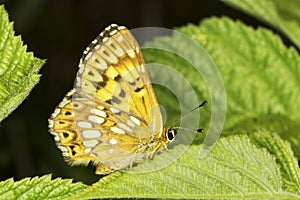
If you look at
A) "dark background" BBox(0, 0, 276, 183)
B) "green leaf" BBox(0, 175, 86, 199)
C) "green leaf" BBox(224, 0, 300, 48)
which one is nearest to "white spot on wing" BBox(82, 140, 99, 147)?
"green leaf" BBox(0, 175, 86, 199)

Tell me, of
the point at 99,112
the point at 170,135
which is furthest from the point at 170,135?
the point at 99,112

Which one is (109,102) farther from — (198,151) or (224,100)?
(224,100)

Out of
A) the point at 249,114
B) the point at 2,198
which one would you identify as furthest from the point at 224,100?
the point at 2,198

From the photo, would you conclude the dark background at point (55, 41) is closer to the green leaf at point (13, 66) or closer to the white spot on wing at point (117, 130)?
the white spot on wing at point (117, 130)

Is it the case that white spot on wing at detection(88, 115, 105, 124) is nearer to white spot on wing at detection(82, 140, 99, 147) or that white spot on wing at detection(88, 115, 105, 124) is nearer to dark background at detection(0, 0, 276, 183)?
white spot on wing at detection(82, 140, 99, 147)

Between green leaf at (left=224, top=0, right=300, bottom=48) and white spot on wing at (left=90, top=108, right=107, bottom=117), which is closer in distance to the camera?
white spot on wing at (left=90, top=108, right=107, bottom=117)

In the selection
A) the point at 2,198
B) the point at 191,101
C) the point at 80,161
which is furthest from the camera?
the point at 191,101

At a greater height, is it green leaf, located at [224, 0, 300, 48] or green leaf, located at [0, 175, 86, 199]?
green leaf, located at [224, 0, 300, 48]

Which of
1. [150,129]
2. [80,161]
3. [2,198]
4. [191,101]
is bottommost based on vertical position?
[2,198]
